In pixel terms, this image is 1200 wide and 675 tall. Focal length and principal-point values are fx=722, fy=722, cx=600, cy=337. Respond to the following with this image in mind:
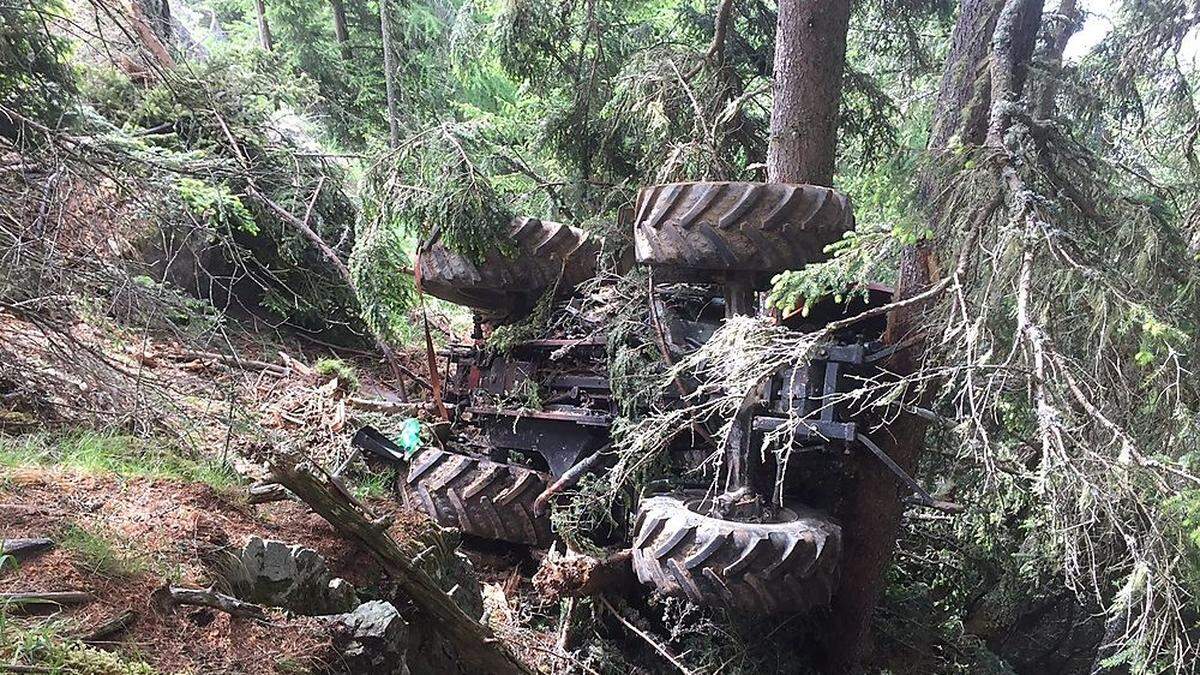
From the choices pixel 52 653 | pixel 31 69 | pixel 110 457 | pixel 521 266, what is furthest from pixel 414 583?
pixel 521 266

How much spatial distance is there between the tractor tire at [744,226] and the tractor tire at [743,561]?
1207mm

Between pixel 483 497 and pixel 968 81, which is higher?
pixel 968 81

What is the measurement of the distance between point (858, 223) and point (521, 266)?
7.34ft

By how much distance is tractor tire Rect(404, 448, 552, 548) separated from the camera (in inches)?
174

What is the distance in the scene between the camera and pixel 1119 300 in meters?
2.48

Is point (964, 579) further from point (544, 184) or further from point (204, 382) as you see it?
point (204, 382)

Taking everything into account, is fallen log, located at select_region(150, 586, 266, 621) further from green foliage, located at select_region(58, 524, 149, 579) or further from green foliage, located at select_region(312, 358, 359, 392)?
green foliage, located at select_region(312, 358, 359, 392)

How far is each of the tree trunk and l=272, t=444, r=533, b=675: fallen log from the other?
3115 mm

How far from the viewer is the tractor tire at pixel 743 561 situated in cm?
317

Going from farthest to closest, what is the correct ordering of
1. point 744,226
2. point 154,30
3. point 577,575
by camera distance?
point 154,30 → point 577,575 → point 744,226

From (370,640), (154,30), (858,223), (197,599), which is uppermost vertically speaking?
(154,30)

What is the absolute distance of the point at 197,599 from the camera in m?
2.10

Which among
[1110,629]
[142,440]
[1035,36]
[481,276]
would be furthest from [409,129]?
[1110,629]

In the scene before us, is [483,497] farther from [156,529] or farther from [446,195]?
[156,529]
